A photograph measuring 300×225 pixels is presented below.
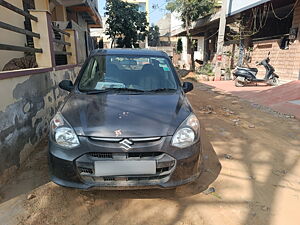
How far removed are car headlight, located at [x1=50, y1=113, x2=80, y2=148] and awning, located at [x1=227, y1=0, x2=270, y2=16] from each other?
9.43m

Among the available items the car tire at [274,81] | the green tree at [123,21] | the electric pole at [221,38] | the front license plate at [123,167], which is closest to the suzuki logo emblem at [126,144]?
the front license plate at [123,167]

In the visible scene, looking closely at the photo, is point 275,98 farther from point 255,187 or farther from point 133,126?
point 133,126

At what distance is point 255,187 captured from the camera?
259 centimetres

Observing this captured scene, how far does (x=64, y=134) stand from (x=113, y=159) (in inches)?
21.1

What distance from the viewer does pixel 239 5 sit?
1048cm

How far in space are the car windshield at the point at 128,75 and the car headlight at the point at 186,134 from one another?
0.80 metres

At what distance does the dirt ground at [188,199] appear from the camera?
2094mm

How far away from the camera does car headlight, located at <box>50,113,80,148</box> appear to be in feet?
6.77

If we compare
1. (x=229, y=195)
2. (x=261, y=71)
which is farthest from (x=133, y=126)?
(x=261, y=71)

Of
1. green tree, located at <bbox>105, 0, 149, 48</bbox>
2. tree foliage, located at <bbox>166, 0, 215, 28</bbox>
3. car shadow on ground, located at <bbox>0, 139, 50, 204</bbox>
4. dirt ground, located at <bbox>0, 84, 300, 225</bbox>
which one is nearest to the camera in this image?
dirt ground, located at <bbox>0, 84, 300, 225</bbox>

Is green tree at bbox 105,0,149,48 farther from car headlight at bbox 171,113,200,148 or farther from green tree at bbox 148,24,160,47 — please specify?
car headlight at bbox 171,113,200,148

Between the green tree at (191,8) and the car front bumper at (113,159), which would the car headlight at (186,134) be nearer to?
the car front bumper at (113,159)

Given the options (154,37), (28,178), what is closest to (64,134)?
(28,178)

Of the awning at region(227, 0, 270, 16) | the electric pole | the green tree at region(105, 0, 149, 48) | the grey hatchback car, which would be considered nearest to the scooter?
the electric pole
